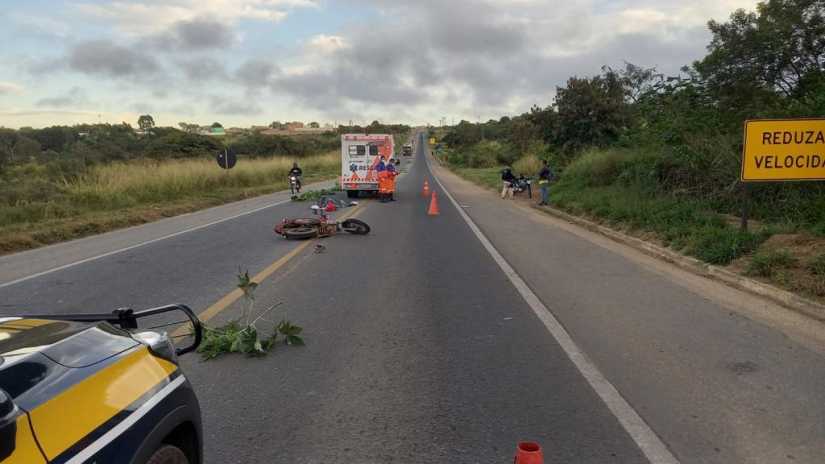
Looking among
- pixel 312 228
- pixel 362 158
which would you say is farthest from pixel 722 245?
pixel 362 158

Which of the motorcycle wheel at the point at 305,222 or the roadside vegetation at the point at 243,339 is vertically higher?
the motorcycle wheel at the point at 305,222

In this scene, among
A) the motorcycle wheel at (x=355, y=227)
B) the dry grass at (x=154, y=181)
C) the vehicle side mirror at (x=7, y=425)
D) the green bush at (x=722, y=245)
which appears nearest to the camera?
the vehicle side mirror at (x=7, y=425)

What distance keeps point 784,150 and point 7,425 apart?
11.2m

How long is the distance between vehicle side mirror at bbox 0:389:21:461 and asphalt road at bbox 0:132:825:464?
211 cm

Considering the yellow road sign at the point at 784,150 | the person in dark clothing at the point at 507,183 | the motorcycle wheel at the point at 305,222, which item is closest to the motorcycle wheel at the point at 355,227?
the motorcycle wheel at the point at 305,222

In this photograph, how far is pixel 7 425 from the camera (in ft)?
5.52

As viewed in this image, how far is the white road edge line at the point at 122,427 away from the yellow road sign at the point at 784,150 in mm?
10263

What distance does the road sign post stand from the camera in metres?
9.95

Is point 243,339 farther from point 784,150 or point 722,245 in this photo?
point 784,150

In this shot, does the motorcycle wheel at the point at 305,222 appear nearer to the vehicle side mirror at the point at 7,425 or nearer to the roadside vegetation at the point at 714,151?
the roadside vegetation at the point at 714,151

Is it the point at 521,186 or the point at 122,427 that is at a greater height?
the point at 122,427

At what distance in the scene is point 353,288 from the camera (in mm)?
8305

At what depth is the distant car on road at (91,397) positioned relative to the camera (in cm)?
179

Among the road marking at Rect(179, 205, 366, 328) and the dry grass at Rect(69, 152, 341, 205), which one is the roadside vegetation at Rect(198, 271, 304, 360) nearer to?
the road marking at Rect(179, 205, 366, 328)
